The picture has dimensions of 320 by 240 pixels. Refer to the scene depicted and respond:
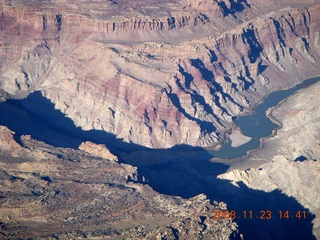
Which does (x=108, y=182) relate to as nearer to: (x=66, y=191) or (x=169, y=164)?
(x=66, y=191)

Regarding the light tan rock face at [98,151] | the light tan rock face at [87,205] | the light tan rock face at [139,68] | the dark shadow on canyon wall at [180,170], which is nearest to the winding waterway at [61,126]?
the dark shadow on canyon wall at [180,170]

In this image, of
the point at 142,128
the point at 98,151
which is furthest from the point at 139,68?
the point at 98,151

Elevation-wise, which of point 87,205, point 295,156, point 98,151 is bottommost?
point 295,156
